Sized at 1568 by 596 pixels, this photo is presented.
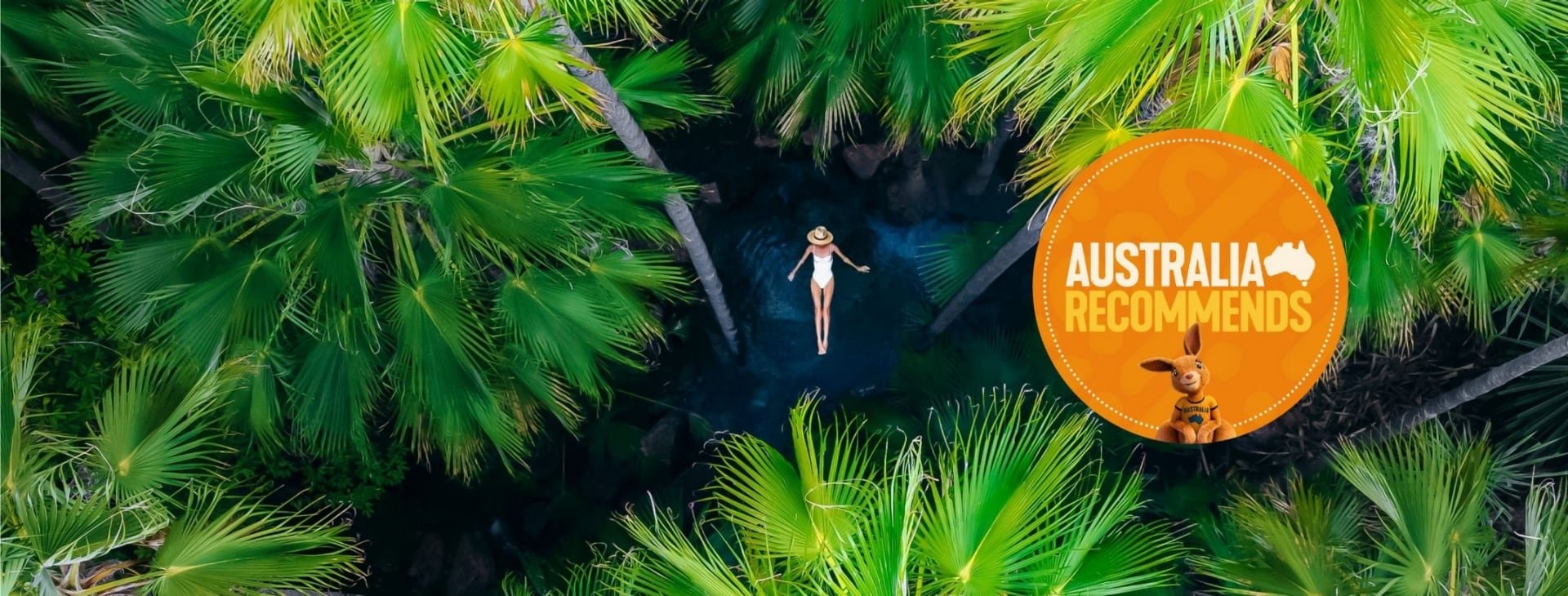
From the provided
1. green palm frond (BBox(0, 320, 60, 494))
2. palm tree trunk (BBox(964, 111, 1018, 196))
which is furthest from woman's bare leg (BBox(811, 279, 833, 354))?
green palm frond (BBox(0, 320, 60, 494))

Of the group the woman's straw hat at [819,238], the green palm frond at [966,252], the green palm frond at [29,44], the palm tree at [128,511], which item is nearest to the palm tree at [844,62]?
the woman's straw hat at [819,238]

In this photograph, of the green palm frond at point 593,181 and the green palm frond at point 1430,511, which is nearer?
the green palm frond at point 1430,511

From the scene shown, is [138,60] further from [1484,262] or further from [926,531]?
[1484,262]

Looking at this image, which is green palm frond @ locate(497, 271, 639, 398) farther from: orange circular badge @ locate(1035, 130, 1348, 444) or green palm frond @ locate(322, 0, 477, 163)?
orange circular badge @ locate(1035, 130, 1348, 444)

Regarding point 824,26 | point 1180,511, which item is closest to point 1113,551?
point 1180,511

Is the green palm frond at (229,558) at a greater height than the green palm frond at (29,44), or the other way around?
the green palm frond at (29,44)

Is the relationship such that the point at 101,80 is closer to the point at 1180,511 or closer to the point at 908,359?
the point at 908,359

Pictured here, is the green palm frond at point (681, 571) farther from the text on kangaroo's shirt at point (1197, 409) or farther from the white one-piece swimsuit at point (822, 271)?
the white one-piece swimsuit at point (822, 271)
